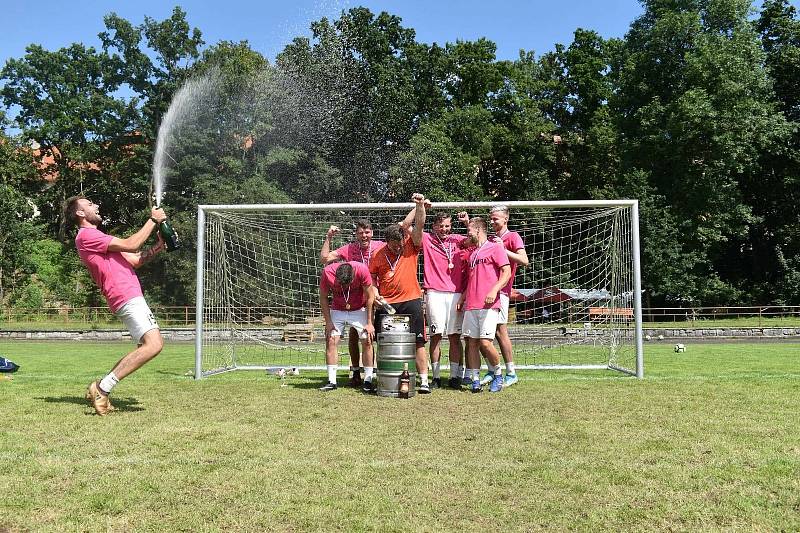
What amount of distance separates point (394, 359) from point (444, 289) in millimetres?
1302

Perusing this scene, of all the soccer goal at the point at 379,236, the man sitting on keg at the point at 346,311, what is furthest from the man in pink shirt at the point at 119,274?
the soccer goal at the point at 379,236

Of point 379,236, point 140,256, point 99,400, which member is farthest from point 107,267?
point 379,236

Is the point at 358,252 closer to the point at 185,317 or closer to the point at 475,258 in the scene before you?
the point at 475,258

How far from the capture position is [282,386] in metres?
9.17

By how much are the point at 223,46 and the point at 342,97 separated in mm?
9870

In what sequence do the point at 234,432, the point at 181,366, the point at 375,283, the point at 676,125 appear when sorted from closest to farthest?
1. the point at 234,432
2. the point at 375,283
3. the point at 181,366
4. the point at 676,125

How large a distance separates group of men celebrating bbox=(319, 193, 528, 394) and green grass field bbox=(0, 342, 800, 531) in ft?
2.17

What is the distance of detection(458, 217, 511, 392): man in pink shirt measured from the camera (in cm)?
835

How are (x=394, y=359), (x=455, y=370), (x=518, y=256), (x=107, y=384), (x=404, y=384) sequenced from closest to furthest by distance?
(x=107, y=384) < (x=404, y=384) < (x=394, y=359) < (x=518, y=256) < (x=455, y=370)

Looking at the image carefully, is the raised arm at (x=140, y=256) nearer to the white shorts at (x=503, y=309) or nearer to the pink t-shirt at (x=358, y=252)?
the pink t-shirt at (x=358, y=252)

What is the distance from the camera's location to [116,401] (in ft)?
25.4

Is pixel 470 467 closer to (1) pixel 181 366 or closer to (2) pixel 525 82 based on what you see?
(1) pixel 181 366

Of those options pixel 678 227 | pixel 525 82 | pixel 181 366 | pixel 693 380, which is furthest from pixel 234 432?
pixel 525 82

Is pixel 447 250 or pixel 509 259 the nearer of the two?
pixel 509 259
